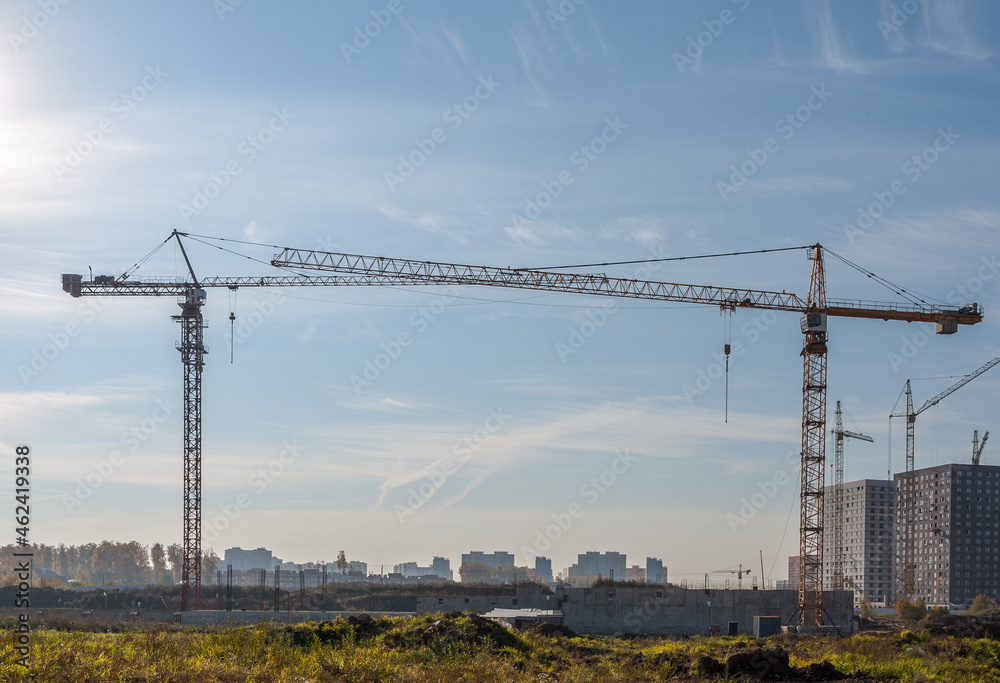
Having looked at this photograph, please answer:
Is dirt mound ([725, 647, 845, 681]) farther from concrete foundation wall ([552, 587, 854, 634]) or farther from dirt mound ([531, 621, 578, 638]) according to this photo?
concrete foundation wall ([552, 587, 854, 634])

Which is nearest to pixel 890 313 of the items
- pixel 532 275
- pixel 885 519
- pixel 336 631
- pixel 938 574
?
pixel 532 275

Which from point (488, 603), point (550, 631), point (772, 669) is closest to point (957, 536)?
point (488, 603)

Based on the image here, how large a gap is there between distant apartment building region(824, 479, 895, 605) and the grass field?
153303 mm

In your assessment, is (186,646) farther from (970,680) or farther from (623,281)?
(623,281)

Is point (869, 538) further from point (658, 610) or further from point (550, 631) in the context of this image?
point (550, 631)

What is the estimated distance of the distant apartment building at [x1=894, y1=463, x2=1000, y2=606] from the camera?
154 metres

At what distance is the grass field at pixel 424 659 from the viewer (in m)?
17.8

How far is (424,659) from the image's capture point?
2247 centimetres

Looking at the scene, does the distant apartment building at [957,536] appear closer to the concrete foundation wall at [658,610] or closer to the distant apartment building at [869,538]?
the distant apartment building at [869,538]

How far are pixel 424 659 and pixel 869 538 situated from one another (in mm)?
170409

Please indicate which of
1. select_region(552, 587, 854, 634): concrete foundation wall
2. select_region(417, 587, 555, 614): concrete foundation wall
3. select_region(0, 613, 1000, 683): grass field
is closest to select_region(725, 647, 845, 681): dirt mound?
select_region(0, 613, 1000, 683): grass field

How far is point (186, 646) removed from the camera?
21.0 m

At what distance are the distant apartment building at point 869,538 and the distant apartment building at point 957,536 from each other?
7702 millimetres

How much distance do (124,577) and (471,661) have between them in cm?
16010
